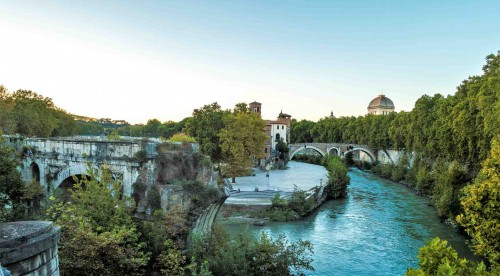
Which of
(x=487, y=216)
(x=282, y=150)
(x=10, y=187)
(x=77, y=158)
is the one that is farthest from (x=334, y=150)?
(x=10, y=187)

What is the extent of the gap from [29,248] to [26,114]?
126 feet

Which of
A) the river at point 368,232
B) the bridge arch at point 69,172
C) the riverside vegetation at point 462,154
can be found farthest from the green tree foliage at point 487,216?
the bridge arch at point 69,172

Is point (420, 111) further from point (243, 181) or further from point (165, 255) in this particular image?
point (165, 255)

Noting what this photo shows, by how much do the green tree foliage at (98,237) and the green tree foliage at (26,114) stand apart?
28277mm

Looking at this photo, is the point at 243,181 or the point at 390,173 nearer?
the point at 243,181

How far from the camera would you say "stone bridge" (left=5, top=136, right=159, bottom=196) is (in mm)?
12680

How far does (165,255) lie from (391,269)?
37.2ft

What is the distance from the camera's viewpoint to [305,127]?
9462 centimetres

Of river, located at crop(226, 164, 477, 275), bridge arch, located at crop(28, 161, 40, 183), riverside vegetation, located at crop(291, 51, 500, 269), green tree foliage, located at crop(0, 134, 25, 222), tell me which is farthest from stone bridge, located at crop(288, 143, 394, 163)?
green tree foliage, located at crop(0, 134, 25, 222)

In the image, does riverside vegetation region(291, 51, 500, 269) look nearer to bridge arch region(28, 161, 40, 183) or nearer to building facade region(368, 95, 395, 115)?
bridge arch region(28, 161, 40, 183)

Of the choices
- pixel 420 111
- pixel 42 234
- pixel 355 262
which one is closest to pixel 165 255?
pixel 42 234

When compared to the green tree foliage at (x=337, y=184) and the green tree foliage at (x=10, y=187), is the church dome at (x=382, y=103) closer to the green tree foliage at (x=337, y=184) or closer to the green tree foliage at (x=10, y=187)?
the green tree foliage at (x=337, y=184)

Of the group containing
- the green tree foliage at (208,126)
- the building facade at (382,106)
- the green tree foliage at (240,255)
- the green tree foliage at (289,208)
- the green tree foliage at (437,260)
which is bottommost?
the green tree foliage at (289,208)

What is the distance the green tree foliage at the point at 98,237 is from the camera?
29.2ft
